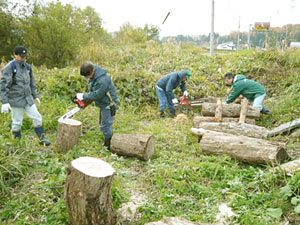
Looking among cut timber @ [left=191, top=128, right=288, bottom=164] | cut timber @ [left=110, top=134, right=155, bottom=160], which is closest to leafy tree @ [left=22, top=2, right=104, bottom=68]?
cut timber @ [left=110, top=134, right=155, bottom=160]

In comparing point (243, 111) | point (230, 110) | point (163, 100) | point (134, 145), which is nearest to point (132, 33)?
point (163, 100)

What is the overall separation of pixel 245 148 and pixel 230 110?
89.0 inches

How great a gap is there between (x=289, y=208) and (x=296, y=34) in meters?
9.70

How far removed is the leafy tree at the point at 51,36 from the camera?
1120 centimetres

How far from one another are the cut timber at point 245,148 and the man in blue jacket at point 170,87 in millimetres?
2419

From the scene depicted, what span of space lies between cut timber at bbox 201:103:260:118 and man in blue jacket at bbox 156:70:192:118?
33.1 inches

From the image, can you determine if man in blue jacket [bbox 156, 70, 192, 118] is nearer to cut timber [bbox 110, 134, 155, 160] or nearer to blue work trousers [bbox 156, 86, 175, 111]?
blue work trousers [bbox 156, 86, 175, 111]

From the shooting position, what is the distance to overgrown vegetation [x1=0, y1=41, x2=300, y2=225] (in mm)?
2799

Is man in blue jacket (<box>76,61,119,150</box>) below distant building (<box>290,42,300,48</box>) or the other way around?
below

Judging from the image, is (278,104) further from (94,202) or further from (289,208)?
(94,202)

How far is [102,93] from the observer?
439cm

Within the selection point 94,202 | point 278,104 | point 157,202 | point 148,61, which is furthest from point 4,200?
point 148,61

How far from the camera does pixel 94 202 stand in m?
2.46

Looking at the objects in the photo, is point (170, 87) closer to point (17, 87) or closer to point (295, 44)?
point (17, 87)
